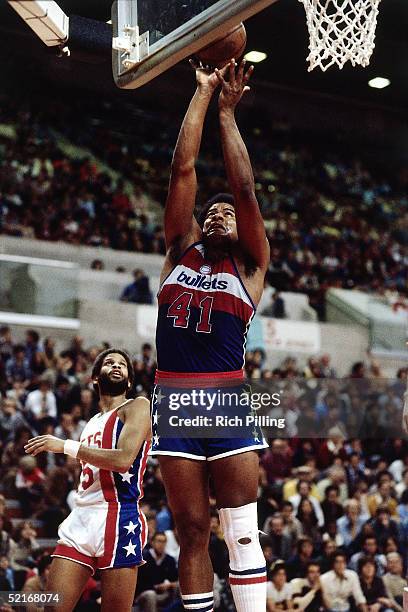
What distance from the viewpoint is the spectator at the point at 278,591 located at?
9.89 m

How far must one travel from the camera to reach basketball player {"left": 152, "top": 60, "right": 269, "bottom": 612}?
4.46m

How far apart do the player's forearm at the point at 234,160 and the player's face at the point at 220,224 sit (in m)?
0.28

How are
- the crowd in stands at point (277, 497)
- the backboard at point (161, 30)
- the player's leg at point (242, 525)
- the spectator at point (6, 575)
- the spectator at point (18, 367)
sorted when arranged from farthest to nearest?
the spectator at point (18, 367) < the crowd in stands at point (277, 497) < the spectator at point (6, 575) < the backboard at point (161, 30) < the player's leg at point (242, 525)

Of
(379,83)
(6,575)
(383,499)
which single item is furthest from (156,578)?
(379,83)

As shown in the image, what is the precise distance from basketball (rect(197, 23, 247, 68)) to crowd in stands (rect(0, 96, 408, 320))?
35.4 feet

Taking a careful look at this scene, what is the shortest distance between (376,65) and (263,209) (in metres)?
3.61

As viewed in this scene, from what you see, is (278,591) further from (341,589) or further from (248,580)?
(248,580)

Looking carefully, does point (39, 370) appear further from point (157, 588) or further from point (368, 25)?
point (368, 25)

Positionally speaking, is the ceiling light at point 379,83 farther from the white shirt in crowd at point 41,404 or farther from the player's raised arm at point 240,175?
the player's raised arm at point 240,175

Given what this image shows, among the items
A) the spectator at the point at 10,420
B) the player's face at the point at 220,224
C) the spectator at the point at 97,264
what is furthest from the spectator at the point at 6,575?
the spectator at the point at 97,264

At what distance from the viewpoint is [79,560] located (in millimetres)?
5250

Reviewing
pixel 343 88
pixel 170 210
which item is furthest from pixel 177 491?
pixel 343 88

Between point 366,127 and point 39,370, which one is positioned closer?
point 39,370

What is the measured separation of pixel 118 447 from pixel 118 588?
0.80 m
